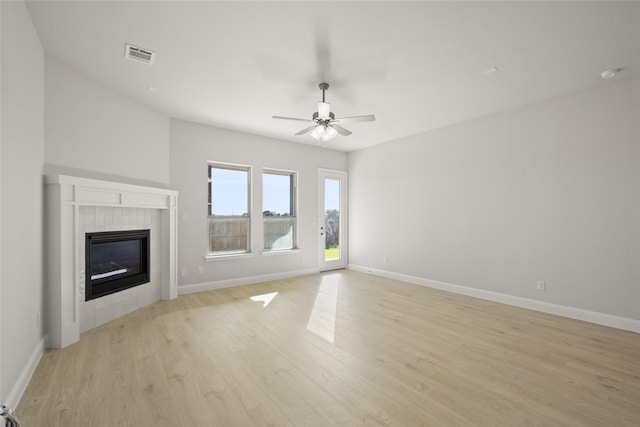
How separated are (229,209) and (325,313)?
2665mm

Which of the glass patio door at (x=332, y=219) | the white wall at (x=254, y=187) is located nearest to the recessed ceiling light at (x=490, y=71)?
the white wall at (x=254, y=187)

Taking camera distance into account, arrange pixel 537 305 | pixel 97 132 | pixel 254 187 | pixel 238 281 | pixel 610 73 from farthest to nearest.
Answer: pixel 254 187
pixel 238 281
pixel 537 305
pixel 97 132
pixel 610 73

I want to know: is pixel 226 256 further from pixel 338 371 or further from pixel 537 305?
pixel 537 305

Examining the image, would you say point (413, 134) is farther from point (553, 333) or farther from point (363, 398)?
point (363, 398)

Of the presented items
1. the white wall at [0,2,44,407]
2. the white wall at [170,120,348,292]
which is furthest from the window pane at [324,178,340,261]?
the white wall at [0,2,44,407]

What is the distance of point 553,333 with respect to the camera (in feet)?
10.5

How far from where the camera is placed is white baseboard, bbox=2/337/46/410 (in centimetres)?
193

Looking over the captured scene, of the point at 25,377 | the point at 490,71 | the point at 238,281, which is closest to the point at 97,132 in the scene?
the point at 25,377

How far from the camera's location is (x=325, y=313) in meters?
3.82

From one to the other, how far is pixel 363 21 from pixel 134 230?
12.0 feet

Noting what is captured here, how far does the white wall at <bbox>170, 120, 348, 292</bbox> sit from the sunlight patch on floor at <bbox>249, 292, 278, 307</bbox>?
0.86 m

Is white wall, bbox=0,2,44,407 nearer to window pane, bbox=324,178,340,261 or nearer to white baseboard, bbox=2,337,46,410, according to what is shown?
white baseboard, bbox=2,337,46,410

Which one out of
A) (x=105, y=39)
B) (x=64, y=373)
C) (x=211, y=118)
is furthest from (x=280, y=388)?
(x=211, y=118)

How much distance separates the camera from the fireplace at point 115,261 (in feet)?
10.9
